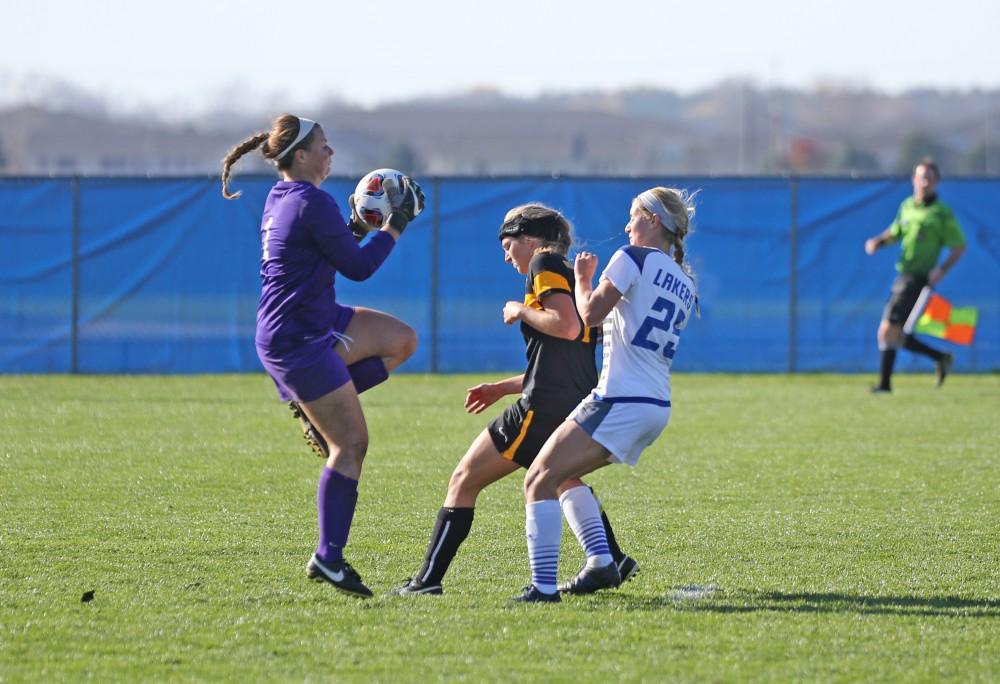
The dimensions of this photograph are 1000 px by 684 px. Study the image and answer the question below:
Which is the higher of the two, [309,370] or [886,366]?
[309,370]

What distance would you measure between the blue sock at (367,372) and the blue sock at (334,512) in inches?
17.4

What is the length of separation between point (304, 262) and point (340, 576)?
124 centimetres

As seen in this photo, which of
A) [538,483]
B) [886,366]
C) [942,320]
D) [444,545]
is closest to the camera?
[538,483]

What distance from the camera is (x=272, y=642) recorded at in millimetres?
5246

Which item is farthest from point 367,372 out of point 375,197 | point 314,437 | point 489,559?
point 489,559

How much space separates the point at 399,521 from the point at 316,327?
7.09ft

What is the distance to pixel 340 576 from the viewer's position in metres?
5.90

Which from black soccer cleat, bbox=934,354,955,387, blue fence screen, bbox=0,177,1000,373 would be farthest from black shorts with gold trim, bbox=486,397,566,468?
blue fence screen, bbox=0,177,1000,373

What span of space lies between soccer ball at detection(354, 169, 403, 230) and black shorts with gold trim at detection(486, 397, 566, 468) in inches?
39.7

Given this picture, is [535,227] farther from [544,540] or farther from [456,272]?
[456,272]

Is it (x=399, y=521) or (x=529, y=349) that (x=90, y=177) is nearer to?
(x=399, y=521)

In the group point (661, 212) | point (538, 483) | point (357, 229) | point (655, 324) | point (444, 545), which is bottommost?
point (444, 545)

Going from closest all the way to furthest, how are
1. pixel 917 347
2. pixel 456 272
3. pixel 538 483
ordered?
pixel 538 483 → pixel 917 347 → pixel 456 272

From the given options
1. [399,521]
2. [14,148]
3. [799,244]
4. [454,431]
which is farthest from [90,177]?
[14,148]
